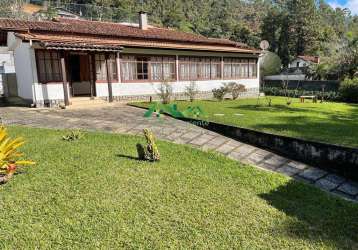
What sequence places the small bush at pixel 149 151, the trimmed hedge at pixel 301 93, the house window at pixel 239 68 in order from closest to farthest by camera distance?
the small bush at pixel 149 151 → the house window at pixel 239 68 → the trimmed hedge at pixel 301 93

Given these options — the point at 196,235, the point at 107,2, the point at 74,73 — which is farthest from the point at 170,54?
the point at 107,2

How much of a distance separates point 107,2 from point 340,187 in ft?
168

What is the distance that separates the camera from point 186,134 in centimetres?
815

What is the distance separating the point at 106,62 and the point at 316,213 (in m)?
12.1

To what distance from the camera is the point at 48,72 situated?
13562 millimetres

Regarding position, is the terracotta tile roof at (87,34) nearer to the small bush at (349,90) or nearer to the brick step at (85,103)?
the brick step at (85,103)

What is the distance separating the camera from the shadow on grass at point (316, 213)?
3941 millimetres

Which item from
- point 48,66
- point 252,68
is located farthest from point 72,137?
point 252,68

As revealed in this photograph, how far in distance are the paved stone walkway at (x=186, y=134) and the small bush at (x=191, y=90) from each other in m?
6.18

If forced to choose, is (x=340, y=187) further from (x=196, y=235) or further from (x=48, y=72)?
(x=48, y=72)

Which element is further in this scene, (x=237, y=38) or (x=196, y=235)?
(x=237, y=38)

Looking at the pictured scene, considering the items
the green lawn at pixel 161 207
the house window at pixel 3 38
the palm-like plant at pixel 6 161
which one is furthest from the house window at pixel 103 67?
the palm-like plant at pixel 6 161

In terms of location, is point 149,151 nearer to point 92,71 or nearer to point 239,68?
point 92,71

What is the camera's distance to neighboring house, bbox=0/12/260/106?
43.5ft
